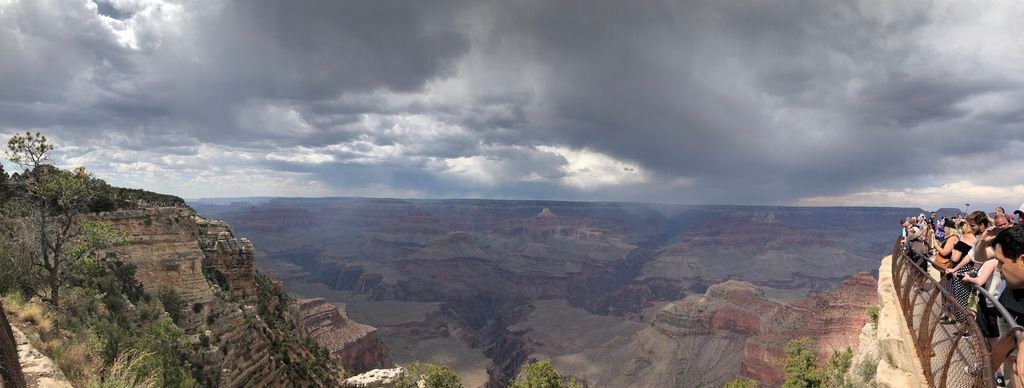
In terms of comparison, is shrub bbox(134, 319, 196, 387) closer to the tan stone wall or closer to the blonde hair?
the tan stone wall

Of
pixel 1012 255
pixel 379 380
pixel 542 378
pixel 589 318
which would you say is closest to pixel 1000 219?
pixel 1012 255

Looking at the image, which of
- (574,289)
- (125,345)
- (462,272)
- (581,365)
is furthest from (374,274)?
(125,345)

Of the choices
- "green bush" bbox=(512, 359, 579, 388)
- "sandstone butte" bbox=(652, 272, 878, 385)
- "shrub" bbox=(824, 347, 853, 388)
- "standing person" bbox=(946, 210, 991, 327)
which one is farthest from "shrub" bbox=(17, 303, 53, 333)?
"sandstone butte" bbox=(652, 272, 878, 385)

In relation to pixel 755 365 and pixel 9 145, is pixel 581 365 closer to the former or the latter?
pixel 755 365

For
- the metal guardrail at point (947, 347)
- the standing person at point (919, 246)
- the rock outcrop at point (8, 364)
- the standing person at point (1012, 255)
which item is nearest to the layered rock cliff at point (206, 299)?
the rock outcrop at point (8, 364)

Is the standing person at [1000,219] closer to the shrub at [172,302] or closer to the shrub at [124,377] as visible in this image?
the shrub at [124,377]

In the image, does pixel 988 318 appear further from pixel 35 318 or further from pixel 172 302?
pixel 172 302
